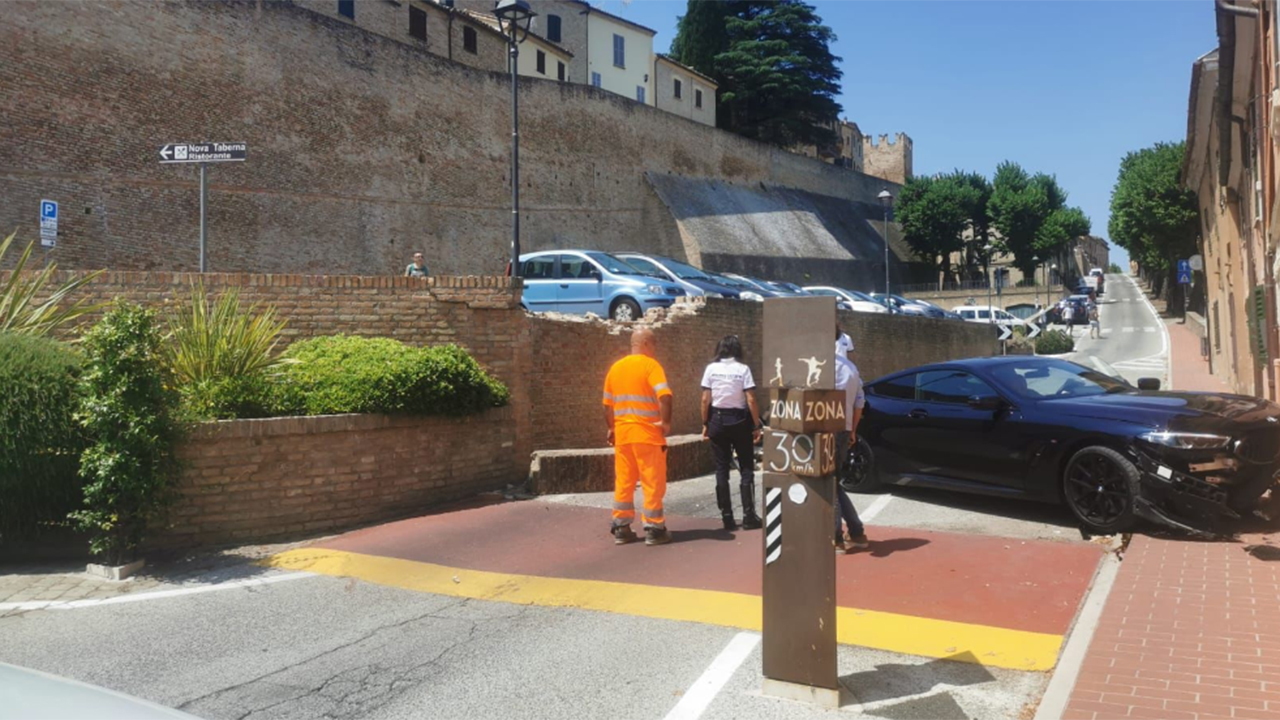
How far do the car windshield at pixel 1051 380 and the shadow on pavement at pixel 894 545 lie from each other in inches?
75.9

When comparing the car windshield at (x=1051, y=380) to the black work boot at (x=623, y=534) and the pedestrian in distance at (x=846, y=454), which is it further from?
the black work boot at (x=623, y=534)

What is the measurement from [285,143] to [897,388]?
2223 cm

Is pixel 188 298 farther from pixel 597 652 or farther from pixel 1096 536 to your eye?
pixel 1096 536

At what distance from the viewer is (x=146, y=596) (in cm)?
680

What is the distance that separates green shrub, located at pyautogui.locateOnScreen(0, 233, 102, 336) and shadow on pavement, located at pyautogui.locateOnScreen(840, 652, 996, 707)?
7.35 m


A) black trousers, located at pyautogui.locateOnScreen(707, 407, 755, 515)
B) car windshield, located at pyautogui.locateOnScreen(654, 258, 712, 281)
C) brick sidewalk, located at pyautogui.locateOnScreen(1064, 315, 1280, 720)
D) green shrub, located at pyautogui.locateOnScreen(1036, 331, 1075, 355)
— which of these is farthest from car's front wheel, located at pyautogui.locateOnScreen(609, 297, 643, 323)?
green shrub, located at pyautogui.locateOnScreen(1036, 331, 1075, 355)

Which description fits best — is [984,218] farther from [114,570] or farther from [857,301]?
[114,570]

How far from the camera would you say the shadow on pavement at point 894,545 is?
7.46 metres

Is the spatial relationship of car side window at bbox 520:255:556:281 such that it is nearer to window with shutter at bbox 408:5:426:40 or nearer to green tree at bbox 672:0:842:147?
window with shutter at bbox 408:5:426:40

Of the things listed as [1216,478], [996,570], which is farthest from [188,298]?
[1216,478]

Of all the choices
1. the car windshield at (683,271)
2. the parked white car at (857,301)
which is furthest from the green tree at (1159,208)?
the car windshield at (683,271)

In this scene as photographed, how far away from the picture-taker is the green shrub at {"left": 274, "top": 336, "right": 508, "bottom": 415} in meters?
8.98

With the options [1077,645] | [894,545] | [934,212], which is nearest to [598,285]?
[894,545]

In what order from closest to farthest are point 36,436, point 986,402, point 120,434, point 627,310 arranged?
point 120,434 → point 36,436 → point 986,402 → point 627,310
